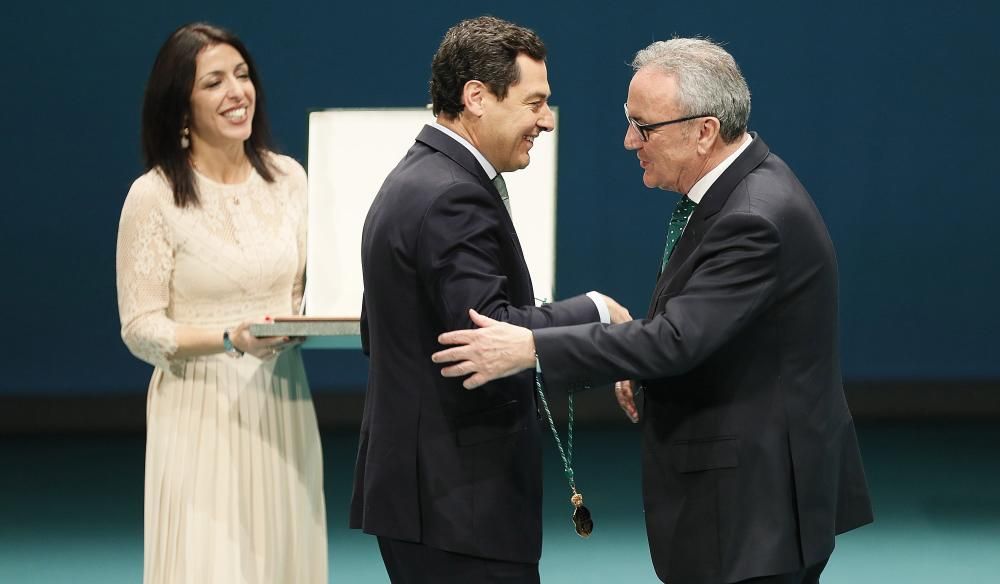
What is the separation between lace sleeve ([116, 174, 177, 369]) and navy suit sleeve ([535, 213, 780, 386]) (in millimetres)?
1267

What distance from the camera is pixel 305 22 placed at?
6.86 metres

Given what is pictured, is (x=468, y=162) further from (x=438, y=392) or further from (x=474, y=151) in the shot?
(x=438, y=392)

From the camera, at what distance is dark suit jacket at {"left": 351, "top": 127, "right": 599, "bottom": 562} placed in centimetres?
231

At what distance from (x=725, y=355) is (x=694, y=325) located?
121 millimetres

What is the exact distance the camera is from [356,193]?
3463 millimetres

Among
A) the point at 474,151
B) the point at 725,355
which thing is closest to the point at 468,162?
the point at 474,151

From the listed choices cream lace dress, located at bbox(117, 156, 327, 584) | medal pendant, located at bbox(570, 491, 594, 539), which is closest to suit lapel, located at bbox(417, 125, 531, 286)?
medal pendant, located at bbox(570, 491, 594, 539)

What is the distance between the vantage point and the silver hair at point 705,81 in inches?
96.0

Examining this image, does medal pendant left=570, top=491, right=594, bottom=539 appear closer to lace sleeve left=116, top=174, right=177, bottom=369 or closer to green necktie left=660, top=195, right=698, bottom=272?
green necktie left=660, top=195, right=698, bottom=272

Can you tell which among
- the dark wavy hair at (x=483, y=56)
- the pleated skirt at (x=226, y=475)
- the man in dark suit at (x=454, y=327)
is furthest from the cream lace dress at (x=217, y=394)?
the dark wavy hair at (x=483, y=56)

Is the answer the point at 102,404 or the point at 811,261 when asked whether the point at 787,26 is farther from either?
the point at 811,261

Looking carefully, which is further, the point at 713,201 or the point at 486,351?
A: the point at 713,201

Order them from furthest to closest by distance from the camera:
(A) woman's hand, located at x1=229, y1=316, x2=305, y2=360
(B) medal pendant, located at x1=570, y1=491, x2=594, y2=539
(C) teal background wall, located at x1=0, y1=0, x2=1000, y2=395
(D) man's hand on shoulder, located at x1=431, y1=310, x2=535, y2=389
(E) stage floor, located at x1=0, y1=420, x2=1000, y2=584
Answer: (C) teal background wall, located at x1=0, y1=0, x2=1000, y2=395, (E) stage floor, located at x1=0, y1=420, x2=1000, y2=584, (A) woman's hand, located at x1=229, y1=316, x2=305, y2=360, (B) medal pendant, located at x1=570, y1=491, x2=594, y2=539, (D) man's hand on shoulder, located at x1=431, y1=310, x2=535, y2=389

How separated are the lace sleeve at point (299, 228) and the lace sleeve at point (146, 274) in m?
0.35
